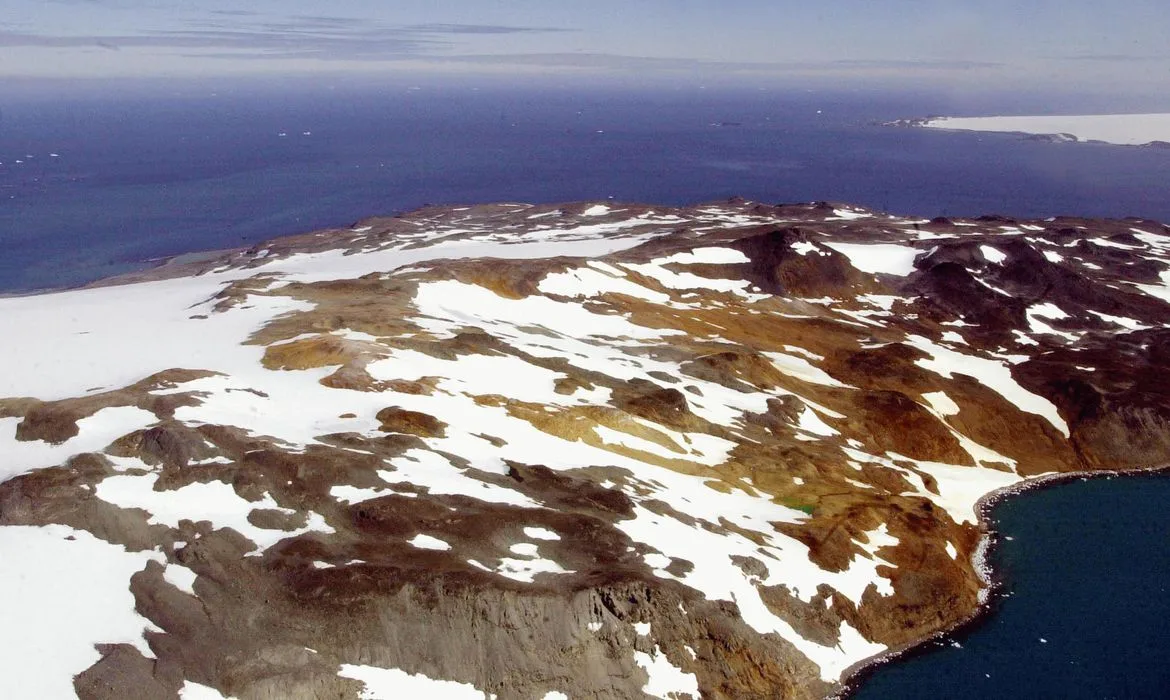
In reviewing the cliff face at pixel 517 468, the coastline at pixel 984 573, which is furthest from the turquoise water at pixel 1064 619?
the cliff face at pixel 517 468

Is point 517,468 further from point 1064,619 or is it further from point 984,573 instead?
point 1064,619

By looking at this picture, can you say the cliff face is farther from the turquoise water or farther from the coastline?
the turquoise water

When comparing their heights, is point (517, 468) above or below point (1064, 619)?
above

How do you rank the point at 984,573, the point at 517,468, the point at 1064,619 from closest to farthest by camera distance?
the point at 1064,619 < the point at 517,468 < the point at 984,573

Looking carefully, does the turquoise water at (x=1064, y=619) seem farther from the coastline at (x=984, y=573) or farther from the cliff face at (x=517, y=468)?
the cliff face at (x=517, y=468)

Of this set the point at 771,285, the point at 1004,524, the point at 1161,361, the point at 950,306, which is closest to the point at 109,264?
the point at 771,285

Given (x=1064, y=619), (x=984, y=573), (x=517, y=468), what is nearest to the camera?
(x=1064, y=619)

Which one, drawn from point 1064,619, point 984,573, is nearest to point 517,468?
point 984,573
